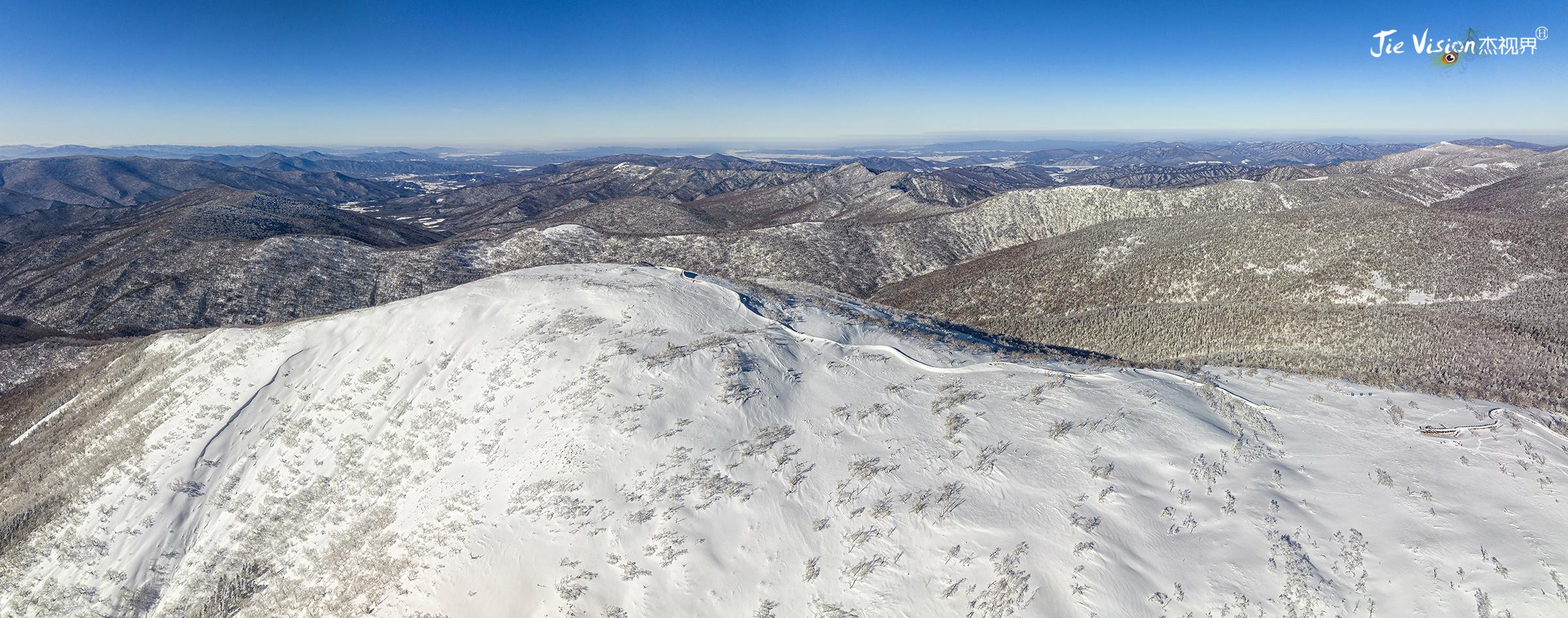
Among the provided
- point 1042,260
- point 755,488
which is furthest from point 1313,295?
point 755,488

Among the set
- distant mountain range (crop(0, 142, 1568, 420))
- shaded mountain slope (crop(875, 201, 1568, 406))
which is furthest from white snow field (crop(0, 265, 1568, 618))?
distant mountain range (crop(0, 142, 1568, 420))

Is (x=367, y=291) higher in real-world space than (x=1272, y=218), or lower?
lower

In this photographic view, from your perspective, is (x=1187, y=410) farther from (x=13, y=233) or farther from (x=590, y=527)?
(x=13, y=233)

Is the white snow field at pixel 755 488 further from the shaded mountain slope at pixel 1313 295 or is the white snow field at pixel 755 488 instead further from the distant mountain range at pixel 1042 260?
the distant mountain range at pixel 1042 260

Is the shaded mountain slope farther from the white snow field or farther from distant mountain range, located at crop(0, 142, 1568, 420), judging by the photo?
the white snow field

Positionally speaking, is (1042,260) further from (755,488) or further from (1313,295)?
(755,488)

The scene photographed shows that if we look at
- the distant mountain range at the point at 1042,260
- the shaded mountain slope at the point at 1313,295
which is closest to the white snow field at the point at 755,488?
the shaded mountain slope at the point at 1313,295

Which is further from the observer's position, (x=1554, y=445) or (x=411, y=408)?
(x=411, y=408)

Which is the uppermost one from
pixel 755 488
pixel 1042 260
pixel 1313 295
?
pixel 1042 260

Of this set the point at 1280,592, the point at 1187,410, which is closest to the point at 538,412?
the point at 1280,592
